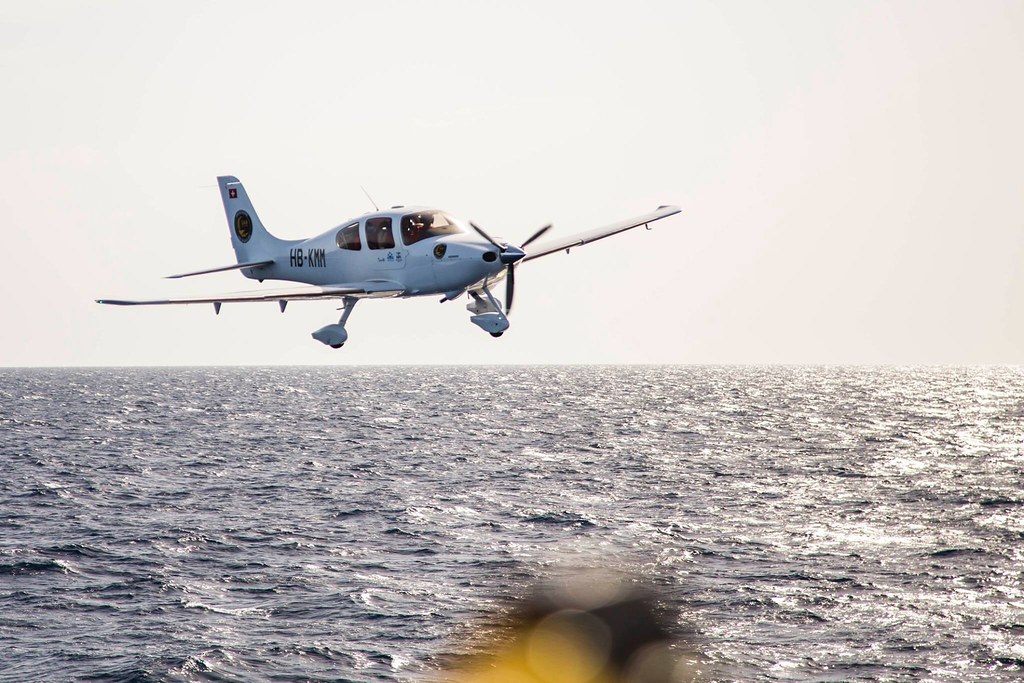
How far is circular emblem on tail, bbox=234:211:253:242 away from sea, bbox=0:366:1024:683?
13521 mm

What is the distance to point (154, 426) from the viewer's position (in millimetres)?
117688

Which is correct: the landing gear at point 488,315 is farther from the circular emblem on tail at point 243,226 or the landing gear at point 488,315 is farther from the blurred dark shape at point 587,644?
the circular emblem on tail at point 243,226

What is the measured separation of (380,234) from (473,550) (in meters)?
24.3

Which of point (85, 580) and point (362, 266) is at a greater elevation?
point (362, 266)

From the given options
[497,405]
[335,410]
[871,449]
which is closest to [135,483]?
[871,449]

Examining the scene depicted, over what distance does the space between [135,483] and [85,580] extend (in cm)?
2955

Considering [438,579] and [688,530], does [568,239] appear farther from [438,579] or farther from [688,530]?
[688,530]

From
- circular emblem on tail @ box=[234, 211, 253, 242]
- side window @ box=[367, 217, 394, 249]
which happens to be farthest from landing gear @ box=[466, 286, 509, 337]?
circular emblem on tail @ box=[234, 211, 253, 242]

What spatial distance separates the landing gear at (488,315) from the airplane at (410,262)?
0.02m

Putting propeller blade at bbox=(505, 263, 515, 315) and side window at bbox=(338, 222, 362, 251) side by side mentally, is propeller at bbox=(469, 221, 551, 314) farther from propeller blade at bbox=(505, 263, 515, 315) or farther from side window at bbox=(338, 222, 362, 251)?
side window at bbox=(338, 222, 362, 251)

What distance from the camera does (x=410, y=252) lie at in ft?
86.8

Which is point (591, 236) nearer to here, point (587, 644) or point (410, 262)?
point (410, 262)

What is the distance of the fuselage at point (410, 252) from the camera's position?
25875 mm

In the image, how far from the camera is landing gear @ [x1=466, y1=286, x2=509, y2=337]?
22.9 meters
